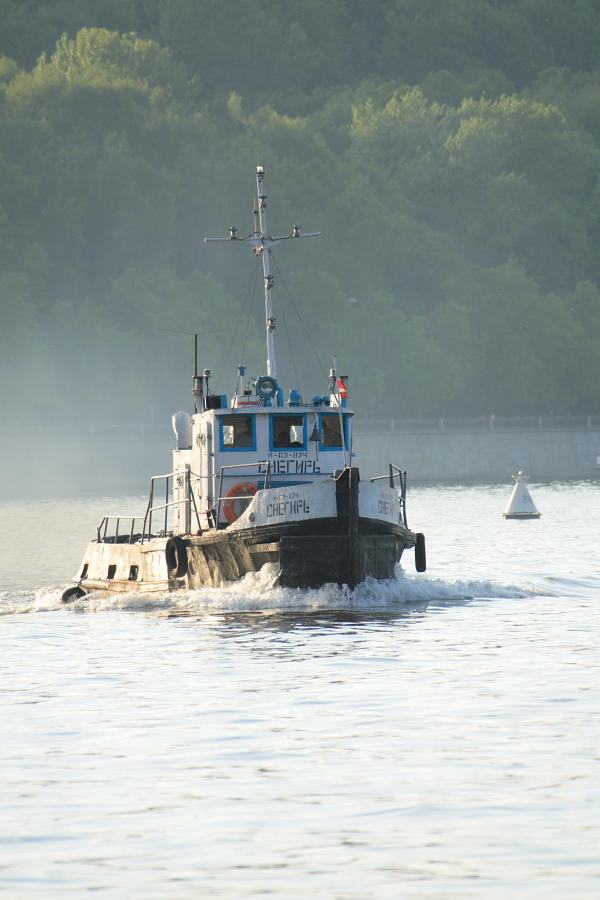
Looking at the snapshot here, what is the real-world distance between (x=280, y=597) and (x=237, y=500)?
3.04m

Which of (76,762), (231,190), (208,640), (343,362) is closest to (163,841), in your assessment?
(76,762)

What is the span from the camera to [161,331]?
3969 inches

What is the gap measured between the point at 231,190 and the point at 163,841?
102 meters

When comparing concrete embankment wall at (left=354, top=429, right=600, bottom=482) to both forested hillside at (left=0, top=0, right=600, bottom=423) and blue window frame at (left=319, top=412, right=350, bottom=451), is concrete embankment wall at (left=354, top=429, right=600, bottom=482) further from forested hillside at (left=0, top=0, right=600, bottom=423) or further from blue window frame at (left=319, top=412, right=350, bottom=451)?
blue window frame at (left=319, top=412, right=350, bottom=451)

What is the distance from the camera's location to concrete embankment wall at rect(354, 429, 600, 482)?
348ft

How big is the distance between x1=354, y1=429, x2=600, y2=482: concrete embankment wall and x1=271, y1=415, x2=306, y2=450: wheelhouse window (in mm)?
68473

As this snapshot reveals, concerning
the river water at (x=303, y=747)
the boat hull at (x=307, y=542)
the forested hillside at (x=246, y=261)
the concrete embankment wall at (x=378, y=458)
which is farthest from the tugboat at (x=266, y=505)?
the forested hillside at (x=246, y=261)

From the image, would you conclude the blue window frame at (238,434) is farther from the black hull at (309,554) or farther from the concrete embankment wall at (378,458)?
the concrete embankment wall at (378,458)

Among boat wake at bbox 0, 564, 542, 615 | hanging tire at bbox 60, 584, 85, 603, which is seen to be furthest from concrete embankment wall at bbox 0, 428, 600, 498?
boat wake at bbox 0, 564, 542, 615

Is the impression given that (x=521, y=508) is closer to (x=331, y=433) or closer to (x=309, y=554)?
(x=331, y=433)

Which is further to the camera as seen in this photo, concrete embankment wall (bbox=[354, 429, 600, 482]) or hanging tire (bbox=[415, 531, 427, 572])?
concrete embankment wall (bbox=[354, 429, 600, 482])

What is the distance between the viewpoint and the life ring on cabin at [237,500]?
3209 cm

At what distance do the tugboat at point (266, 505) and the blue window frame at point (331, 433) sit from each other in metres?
0.02

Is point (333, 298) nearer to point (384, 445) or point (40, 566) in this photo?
point (384, 445)
